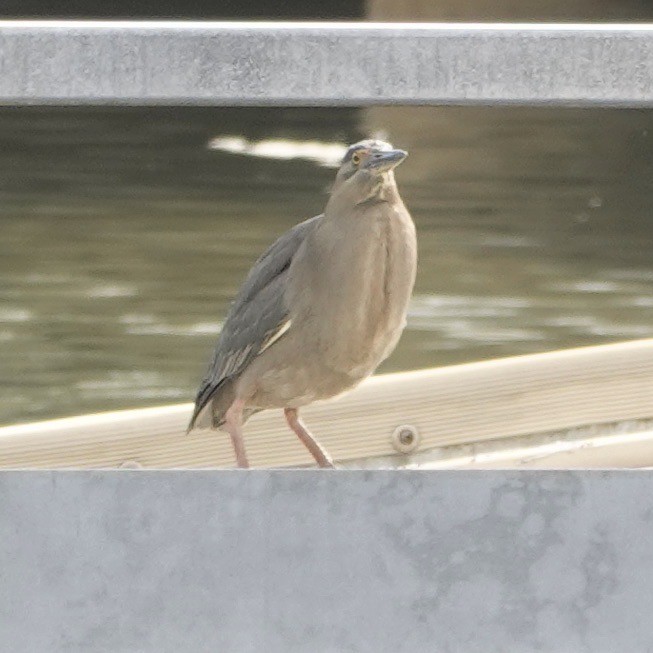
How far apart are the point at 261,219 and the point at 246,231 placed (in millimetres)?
141

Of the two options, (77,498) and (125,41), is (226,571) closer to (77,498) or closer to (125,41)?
(77,498)

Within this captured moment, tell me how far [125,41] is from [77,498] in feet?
1.86

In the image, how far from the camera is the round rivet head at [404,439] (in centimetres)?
452

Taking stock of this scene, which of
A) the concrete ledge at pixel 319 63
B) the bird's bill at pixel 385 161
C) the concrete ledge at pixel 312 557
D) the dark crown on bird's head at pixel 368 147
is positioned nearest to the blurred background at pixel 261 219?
the dark crown on bird's head at pixel 368 147

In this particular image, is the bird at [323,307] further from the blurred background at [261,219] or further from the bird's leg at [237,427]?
the blurred background at [261,219]

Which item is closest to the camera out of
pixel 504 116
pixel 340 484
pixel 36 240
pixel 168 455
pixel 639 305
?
pixel 340 484

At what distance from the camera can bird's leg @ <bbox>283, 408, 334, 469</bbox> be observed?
4.02 metres

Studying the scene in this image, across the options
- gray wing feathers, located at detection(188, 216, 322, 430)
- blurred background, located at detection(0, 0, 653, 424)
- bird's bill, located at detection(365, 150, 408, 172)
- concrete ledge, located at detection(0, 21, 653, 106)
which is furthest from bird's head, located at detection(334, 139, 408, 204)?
blurred background, located at detection(0, 0, 653, 424)

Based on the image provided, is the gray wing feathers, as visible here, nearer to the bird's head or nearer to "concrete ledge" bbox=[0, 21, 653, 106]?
the bird's head

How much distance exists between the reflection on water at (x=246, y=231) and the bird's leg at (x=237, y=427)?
4899 mm

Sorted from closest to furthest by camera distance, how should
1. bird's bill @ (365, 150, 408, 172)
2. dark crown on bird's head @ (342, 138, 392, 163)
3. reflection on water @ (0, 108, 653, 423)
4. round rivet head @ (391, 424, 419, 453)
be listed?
bird's bill @ (365, 150, 408, 172)
dark crown on bird's head @ (342, 138, 392, 163)
round rivet head @ (391, 424, 419, 453)
reflection on water @ (0, 108, 653, 423)

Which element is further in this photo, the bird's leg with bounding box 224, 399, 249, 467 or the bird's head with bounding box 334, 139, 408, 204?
the bird's leg with bounding box 224, 399, 249, 467

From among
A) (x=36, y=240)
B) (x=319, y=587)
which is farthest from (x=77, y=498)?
(x=36, y=240)

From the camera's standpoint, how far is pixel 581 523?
7.61 ft
